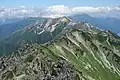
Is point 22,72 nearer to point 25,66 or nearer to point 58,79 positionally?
point 25,66

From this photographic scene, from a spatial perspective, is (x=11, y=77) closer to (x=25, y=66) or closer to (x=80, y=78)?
(x=25, y=66)

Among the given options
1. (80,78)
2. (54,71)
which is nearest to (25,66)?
(54,71)

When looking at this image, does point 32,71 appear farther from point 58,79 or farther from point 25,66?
point 58,79

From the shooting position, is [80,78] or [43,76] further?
[80,78]

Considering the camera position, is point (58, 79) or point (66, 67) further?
point (66, 67)

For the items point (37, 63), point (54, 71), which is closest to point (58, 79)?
point (54, 71)

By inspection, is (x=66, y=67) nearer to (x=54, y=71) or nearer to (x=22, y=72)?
(x=54, y=71)

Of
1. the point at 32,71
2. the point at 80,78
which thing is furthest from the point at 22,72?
the point at 80,78
